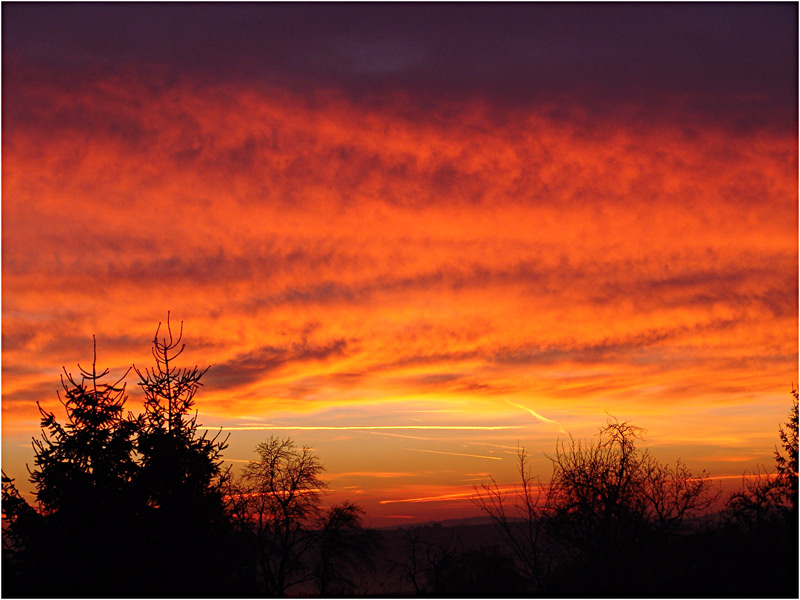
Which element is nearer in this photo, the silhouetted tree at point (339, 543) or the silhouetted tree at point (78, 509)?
the silhouetted tree at point (78, 509)

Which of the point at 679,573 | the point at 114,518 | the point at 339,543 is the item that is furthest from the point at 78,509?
the point at 339,543

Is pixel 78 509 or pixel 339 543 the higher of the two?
Result: pixel 78 509

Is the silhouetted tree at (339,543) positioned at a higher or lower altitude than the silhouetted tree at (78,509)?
lower

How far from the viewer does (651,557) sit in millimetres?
19172

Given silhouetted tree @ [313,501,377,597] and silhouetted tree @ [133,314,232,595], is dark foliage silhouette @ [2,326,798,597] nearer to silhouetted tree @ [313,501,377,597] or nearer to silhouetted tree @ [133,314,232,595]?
silhouetted tree @ [133,314,232,595]

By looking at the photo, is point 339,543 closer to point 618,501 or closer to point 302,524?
point 302,524

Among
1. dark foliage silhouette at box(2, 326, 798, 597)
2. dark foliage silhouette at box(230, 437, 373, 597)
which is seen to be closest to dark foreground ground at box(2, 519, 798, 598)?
dark foliage silhouette at box(2, 326, 798, 597)

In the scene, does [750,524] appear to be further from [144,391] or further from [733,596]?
[144,391]

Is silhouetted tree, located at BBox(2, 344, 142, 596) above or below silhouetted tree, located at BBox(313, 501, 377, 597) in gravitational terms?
above

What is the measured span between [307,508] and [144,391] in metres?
Answer: 28.8

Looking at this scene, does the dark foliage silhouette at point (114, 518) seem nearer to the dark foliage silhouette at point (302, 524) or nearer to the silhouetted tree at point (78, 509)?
the silhouetted tree at point (78, 509)

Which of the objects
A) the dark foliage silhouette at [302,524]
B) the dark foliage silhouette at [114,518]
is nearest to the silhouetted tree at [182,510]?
the dark foliage silhouette at [114,518]

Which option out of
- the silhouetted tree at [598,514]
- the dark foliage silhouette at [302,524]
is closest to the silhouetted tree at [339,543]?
the dark foliage silhouette at [302,524]

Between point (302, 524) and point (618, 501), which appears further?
point (302, 524)
